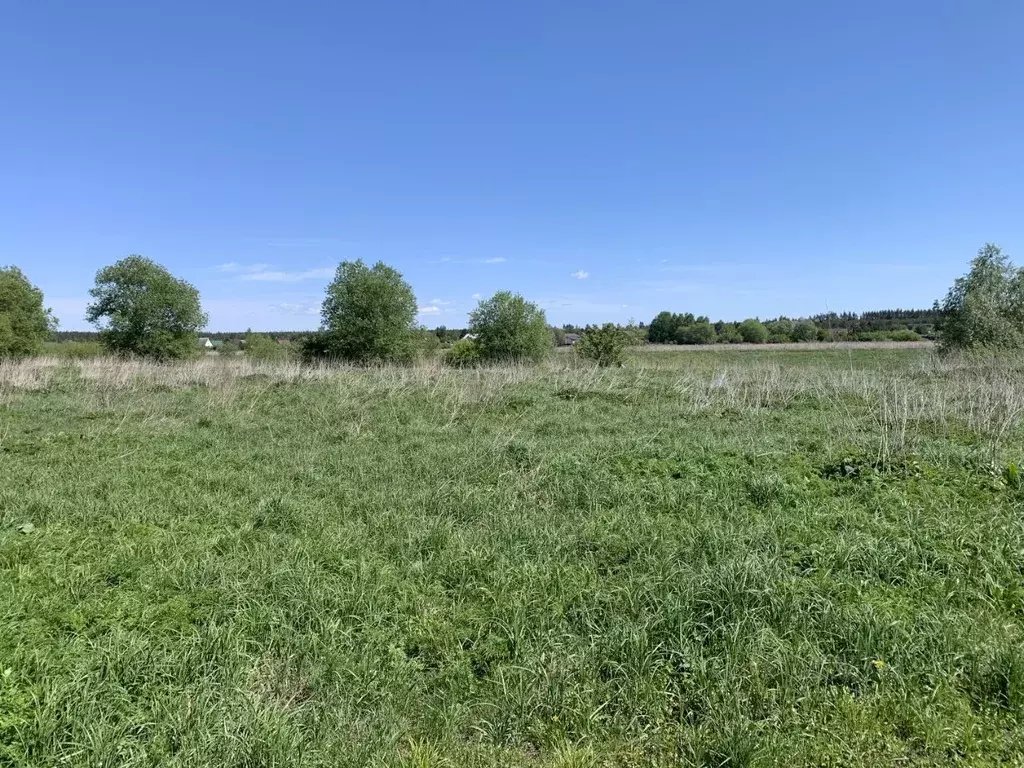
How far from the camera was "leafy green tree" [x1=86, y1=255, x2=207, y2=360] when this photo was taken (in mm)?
26375

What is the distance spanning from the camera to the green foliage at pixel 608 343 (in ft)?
77.5

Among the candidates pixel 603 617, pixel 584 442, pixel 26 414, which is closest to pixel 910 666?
pixel 603 617

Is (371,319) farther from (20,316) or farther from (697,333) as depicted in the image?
(697,333)

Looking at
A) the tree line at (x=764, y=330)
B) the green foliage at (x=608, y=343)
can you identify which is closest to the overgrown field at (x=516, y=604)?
the green foliage at (x=608, y=343)

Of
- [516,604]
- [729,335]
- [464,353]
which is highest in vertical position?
[729,335]

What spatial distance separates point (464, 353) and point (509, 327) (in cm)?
352

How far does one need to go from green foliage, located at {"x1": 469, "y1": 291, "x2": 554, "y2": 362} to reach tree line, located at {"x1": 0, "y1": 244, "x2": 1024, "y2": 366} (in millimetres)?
51

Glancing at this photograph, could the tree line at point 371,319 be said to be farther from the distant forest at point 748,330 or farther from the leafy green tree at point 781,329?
the leafy green tree at point 781,329

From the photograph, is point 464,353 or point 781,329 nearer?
point 464,353

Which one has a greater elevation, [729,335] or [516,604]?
[729,335]

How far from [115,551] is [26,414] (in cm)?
919

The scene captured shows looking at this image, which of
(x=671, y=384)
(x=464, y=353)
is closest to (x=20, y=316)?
(x=464, y=353)

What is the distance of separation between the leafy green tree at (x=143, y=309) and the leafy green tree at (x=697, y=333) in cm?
6829

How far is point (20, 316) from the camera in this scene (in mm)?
24016
